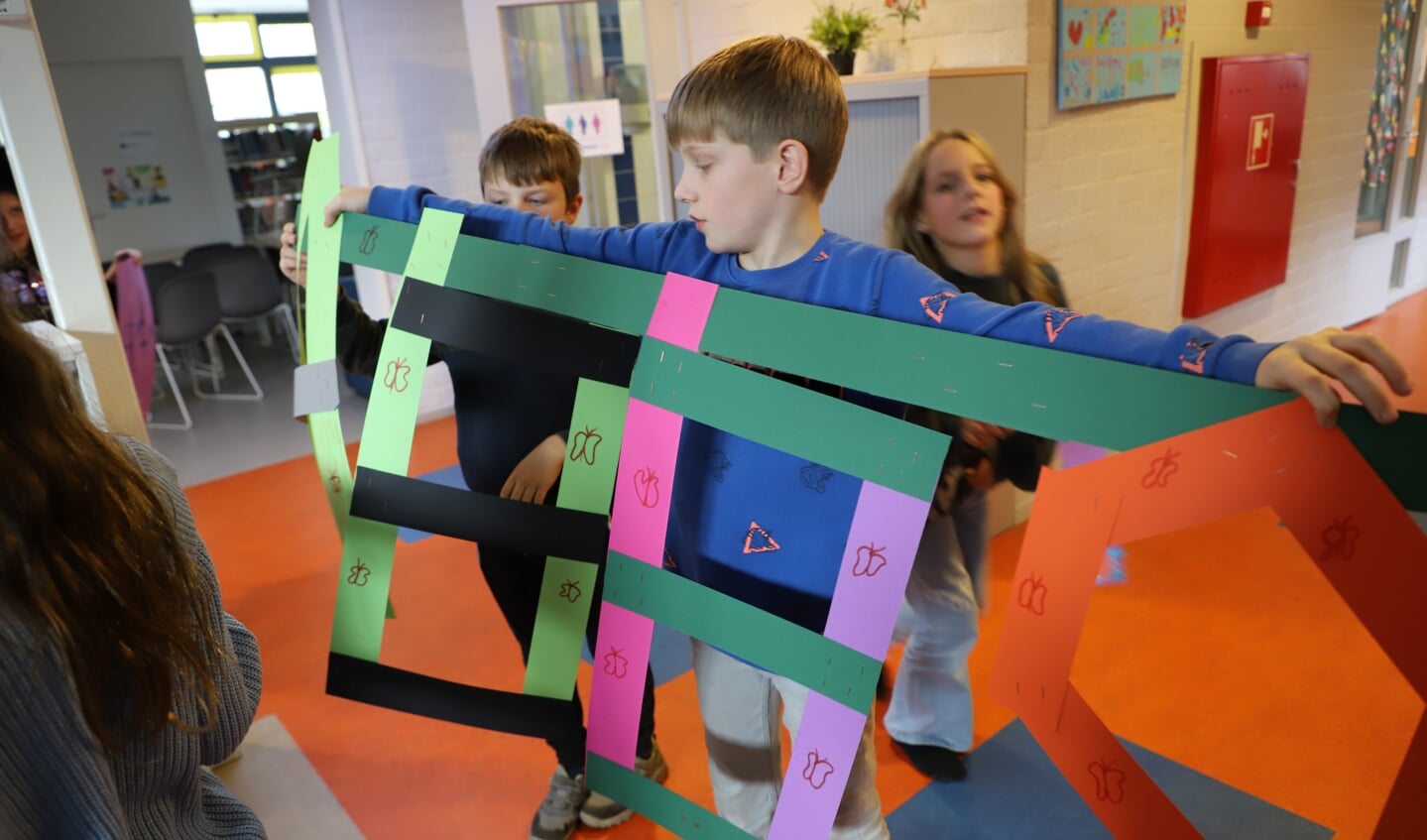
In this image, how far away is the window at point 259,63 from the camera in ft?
29.1

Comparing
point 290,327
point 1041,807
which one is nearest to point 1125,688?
point 1041,807

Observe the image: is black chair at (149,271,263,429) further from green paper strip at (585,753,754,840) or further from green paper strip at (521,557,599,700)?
green paper strip at (585,753,754,840)

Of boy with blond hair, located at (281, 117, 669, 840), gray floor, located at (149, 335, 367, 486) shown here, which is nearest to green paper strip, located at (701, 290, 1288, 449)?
boy with blond hair, located at (281, 117, 669, 840)

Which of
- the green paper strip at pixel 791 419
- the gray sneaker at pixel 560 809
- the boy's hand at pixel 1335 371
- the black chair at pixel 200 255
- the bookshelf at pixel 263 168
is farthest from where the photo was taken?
the bookshelf at pixel 263 168

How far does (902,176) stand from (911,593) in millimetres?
862

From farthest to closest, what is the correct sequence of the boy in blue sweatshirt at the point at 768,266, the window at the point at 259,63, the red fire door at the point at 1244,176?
the window at the point at 259,63 < the red fire door at the point at 1244,176 < the boy in blue sweatshirt at the point at 768,266

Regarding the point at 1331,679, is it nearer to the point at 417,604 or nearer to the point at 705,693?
the point at 705,693

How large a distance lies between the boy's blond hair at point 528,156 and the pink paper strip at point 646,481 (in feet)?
2.60

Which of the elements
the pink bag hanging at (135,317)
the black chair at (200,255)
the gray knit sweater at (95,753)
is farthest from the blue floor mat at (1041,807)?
the black chair at (200,255)

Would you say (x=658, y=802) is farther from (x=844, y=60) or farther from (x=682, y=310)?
(x=844, y=60)

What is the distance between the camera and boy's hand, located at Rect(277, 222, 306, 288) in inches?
61.6

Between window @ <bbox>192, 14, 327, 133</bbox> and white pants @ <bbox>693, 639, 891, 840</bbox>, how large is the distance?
8.74 metres

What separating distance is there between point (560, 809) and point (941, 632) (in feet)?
2.81

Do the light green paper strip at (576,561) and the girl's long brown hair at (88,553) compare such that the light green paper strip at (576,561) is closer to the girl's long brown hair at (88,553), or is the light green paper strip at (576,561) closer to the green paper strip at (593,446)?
the green paper strip at (593,446)
